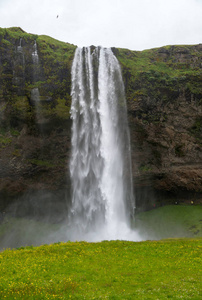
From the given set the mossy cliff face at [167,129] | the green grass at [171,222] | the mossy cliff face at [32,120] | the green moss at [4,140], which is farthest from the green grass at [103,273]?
the green moss at [4,140]

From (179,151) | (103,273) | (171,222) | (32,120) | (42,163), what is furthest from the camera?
(179,151)

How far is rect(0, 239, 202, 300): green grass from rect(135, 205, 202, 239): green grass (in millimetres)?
16403

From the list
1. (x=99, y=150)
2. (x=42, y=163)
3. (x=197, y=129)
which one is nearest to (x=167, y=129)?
(x=197, y=129)

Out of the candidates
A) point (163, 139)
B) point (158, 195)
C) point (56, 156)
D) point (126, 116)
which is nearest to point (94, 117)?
point (126, 116)

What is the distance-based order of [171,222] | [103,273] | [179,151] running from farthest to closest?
1. [179,151]
2. [171,222]
3. [103,273]

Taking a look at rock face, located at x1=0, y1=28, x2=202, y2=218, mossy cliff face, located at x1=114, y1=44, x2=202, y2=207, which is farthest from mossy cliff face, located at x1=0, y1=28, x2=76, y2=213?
mossy cliff face, located at x1=114, y1=44, x2=202, y2=207

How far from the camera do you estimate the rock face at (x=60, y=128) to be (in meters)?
35.6

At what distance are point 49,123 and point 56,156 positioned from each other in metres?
5.16

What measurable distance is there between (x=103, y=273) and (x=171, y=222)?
26.1 m

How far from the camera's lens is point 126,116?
36312 millimetres

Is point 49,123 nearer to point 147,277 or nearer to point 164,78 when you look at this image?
point 164,78

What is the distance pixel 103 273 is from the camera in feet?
37.5

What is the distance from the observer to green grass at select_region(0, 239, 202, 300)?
8.79 m

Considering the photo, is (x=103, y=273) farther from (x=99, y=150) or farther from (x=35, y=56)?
(x=35, y=56)
